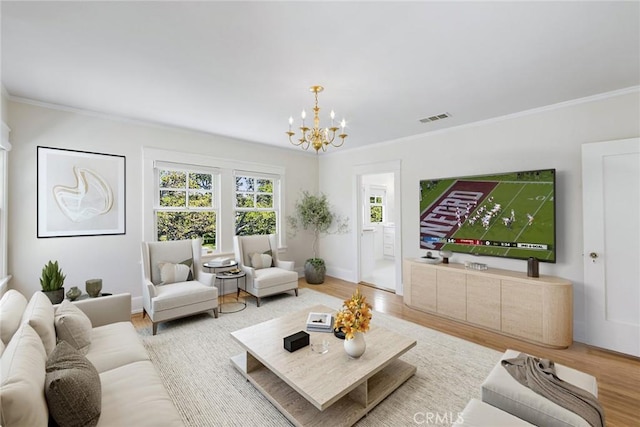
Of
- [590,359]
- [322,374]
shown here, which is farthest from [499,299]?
[322,374]

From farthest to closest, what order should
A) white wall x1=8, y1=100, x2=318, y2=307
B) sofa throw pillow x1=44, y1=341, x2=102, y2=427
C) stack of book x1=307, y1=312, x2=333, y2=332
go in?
white wall x1=8, y1=100, x2=318, y2=307 < stack of book x1=307, y1=312, x2=333, y2=332 < sofa throw pillow x1=44, y1=341, x2=102, y2=427

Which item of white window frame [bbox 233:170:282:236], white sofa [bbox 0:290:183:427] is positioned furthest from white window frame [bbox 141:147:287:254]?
white sofa [bbox 0:290:183:427]

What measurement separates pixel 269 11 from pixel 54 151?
330 cm

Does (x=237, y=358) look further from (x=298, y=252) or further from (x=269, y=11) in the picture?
(x=298, y=252)

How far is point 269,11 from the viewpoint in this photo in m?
1.71

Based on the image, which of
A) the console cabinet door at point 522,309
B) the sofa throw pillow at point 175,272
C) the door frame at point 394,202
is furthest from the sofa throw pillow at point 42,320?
the door frame at point 394,202

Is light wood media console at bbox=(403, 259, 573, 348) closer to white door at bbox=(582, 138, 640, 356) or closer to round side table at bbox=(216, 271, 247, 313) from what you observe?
white door at bbox=(582, 138, 640, 356)

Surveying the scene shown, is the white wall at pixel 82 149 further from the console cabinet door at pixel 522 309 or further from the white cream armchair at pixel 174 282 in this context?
the console cabinet door at pixel 522 309

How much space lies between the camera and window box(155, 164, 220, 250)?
4141 mm

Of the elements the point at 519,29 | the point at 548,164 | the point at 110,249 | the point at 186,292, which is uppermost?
the point at 519,29

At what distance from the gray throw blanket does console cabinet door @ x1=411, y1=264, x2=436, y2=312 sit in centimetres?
191

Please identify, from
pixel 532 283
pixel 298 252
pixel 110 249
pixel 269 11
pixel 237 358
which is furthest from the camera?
pixel 298 252

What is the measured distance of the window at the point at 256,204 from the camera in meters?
5.00

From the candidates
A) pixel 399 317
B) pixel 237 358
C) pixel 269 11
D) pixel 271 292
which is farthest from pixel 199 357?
pixel 269 11
